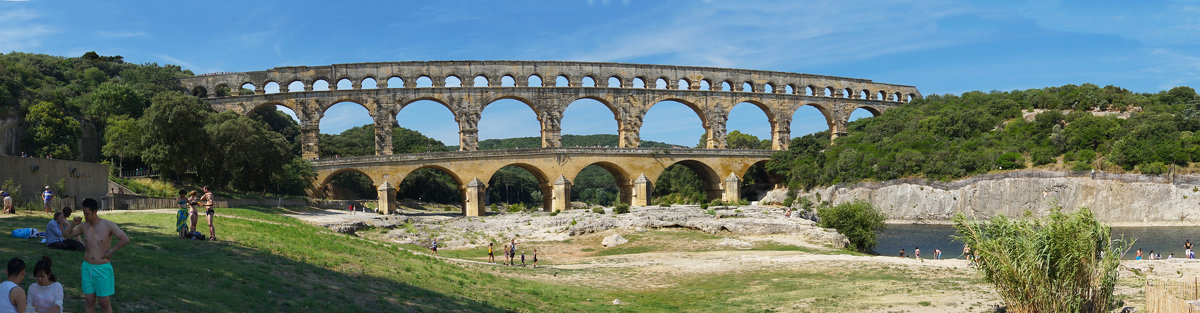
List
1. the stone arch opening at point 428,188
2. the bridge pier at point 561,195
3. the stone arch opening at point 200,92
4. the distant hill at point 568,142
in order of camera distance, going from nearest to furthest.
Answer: the bridge pier at point 561,195 → the stone arch opening at point 200,92 → the stone arch opening at point 428,188 → the distant hill at point 568,142

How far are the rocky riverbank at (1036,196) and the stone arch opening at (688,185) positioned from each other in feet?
26.8

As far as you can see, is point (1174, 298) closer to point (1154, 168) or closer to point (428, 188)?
point (1154, 168)

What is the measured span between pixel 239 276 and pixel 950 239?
39.1 m

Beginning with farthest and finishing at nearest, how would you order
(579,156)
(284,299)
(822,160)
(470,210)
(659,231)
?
(822,160) < (579,156) < (470,210) < (659,231) < (284,299)

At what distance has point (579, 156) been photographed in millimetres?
54250

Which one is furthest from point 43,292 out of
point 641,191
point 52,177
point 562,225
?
point 641,191

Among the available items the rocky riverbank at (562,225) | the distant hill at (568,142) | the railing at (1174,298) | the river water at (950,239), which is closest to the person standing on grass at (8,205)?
the rocky riverbank at (562,225)

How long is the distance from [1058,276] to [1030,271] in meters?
0.46

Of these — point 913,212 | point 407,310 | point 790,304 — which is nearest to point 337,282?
point 407,310

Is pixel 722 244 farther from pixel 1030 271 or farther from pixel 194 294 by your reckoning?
pixel 194 294

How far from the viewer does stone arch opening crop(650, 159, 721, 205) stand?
58656 mm

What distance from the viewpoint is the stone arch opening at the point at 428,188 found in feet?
249

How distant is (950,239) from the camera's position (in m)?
42.6

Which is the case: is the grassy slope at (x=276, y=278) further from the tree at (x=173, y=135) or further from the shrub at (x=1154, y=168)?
the shrub at (x=1154, y=168)
